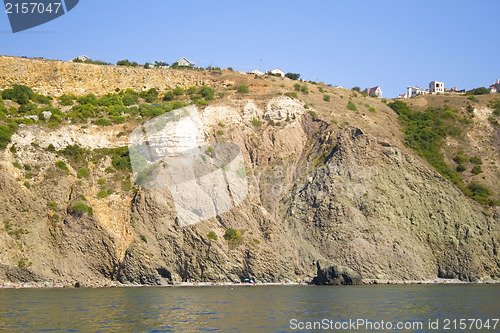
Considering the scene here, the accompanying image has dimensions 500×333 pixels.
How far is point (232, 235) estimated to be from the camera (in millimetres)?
47031

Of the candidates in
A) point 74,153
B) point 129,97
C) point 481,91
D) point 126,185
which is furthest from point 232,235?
point 481,91

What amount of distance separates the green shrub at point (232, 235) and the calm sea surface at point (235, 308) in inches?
252

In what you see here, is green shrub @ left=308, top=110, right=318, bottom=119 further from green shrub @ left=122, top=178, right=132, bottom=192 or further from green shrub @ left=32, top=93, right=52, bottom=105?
green shrub @ left=32, top=93, right=52, bottom=105

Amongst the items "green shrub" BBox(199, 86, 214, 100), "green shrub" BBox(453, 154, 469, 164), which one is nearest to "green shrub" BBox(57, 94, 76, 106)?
"green shrub" BBox(199, 86, 214, 100)

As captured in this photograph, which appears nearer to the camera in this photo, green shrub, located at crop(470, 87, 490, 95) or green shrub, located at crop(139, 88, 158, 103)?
green shrub, located at crop(139, 88, 158, 103)

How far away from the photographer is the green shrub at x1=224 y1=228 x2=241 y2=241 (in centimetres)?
4694

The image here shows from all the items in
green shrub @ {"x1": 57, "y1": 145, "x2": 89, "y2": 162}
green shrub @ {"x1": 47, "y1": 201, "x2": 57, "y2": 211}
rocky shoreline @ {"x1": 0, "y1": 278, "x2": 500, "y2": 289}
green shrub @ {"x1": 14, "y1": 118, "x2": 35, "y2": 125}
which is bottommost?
rocky shoreline @ {"x1": 0, "y1": 278, "x2": 500, "y2": 289}

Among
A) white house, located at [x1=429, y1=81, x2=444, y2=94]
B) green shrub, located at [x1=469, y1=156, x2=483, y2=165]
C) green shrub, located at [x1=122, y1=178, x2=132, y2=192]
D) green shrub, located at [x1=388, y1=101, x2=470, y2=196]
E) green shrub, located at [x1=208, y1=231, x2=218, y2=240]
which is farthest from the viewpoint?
white house, located at [x1=429, y1=81, x2=444, y2=94]

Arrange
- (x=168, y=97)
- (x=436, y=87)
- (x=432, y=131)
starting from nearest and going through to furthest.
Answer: (x=168, y=97) < (x=432, y=131) < (x=436, y=87)

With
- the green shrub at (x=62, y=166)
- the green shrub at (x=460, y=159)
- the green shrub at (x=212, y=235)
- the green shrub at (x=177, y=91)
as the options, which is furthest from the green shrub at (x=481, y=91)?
the green shrub at (x=62, y=166)

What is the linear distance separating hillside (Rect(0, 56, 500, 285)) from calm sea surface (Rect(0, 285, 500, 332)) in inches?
184

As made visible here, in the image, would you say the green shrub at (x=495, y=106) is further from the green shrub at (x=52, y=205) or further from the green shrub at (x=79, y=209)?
the green shrub at (x=52, y=205)

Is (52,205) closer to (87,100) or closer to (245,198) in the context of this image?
(245,198)

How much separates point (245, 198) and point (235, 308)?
21282mm
